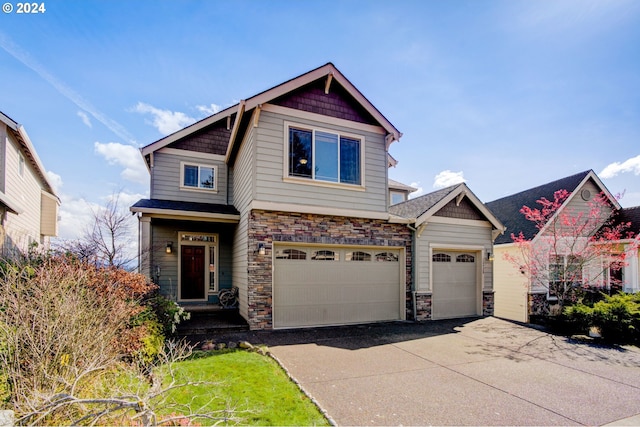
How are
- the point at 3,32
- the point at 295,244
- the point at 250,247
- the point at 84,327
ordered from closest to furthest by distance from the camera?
the point at 84,327 < the point at 3,32 < the point at 250,247 < the point at 295,244

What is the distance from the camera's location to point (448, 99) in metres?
10.8

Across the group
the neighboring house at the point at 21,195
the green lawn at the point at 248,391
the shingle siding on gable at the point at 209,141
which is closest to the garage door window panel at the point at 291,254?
the green lawn at the point at 248,391

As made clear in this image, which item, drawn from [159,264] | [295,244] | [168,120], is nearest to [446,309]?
[295,244]

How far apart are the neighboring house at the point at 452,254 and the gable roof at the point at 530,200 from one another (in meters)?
2.15

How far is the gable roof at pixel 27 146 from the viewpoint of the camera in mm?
9685

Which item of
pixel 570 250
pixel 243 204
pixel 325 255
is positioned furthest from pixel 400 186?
pixel 243 204

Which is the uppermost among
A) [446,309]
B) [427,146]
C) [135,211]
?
[427,146]

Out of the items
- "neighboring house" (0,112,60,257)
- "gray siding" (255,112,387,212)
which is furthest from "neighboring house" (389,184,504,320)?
"neighboring house" (0,112,60,257)

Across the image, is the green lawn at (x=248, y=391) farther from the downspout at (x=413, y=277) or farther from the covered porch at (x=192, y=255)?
the downspout at (x=413, y=277)

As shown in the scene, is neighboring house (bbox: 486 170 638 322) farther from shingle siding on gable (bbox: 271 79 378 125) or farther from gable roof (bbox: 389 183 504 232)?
shingle siding on gable (bbox: 271 79 378 125)

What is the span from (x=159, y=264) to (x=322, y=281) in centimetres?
632

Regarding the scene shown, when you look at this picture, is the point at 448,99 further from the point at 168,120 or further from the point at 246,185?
the point at 168,120

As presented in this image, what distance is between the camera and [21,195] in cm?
1160

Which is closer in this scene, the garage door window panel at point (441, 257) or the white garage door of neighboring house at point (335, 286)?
the white garage door of neighboring house at point (335, 286)
